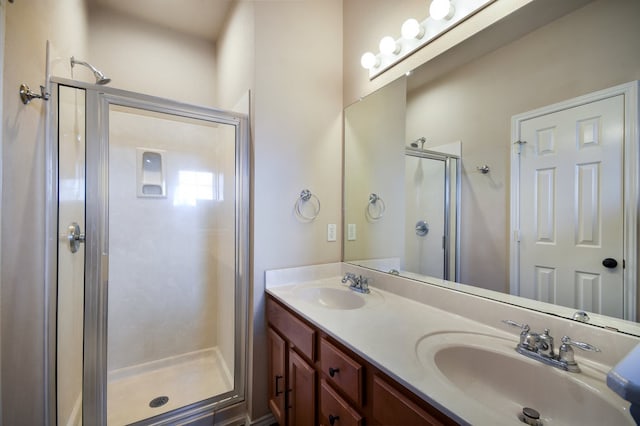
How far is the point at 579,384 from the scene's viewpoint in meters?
0.69

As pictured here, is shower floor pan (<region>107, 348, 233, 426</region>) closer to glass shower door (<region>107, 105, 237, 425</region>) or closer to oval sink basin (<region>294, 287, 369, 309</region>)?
glass shower door (<region>107, 105, 237, 425</region>)

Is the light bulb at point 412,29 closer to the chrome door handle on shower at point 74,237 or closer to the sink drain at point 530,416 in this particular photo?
the sink drain at point 530,416

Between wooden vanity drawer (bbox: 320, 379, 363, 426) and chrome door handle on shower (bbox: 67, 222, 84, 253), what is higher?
chrome door handle on shower (bbox: 67, 222, 84, 253)

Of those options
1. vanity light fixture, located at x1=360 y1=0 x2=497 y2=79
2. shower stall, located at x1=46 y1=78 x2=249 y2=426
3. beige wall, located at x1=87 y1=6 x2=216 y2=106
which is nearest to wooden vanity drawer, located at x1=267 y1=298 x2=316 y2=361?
shower stall, located at x1=46 y1=78 x2=249 y2=426

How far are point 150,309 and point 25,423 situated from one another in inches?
48.6

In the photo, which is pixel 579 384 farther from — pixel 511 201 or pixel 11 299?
pixel 11 299

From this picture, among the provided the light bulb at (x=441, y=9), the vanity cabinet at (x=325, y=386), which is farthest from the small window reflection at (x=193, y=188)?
the light bulb at (x=441, y=9)

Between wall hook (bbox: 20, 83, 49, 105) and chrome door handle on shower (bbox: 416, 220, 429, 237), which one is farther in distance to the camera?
chrome door handle on shower (bbox: 416, 220, 429, 237)

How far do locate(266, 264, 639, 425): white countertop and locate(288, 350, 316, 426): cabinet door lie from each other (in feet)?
0.85

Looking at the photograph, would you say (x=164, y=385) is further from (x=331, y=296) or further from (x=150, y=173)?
(x=150, y=173)

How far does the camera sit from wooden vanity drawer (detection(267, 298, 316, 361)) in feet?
3.83

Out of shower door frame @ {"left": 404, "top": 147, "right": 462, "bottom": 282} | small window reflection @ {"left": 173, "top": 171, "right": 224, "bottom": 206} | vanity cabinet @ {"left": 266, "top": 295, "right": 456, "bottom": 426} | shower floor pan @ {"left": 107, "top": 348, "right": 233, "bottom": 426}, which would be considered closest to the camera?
vanity cabinet @ {"left": 266, "top": 295, "right": 456, "bottom": 426}

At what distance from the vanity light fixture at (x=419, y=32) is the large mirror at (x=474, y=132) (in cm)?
12

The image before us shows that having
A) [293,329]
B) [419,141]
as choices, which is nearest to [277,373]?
[293,329]
